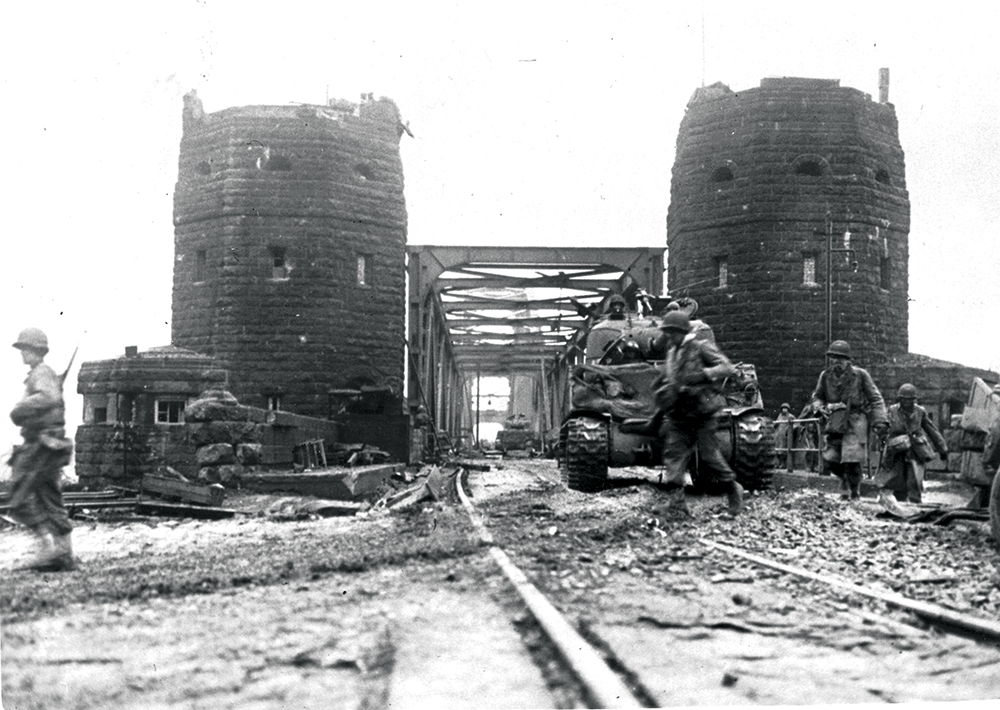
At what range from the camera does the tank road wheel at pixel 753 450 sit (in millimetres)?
10992

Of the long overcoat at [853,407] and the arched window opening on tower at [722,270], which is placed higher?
the arched window opening on tower at [722,270]

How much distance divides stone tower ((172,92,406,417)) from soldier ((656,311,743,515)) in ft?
47.2

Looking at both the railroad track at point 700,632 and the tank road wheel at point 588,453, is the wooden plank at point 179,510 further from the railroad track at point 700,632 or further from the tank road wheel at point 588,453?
the railroad track at point 700,632

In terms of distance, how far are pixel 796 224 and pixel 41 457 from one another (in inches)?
687

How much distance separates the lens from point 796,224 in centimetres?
2058

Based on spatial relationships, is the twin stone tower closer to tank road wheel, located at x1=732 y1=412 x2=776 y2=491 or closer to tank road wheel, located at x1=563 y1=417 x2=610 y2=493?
tank road wheel, located at x1=563 y1=417 x2=610 y2=493

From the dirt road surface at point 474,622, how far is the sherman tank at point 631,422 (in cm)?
370

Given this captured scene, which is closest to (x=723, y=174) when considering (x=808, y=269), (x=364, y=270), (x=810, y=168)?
(x=810, y=168)

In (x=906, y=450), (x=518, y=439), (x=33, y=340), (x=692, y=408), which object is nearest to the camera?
(x=33, y=340)

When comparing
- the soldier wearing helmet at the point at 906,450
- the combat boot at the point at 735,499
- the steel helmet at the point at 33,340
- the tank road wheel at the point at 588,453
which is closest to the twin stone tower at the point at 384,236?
the soldier wearing helmet at the point at 906,450

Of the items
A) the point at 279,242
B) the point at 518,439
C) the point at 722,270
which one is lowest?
the point at 518,439

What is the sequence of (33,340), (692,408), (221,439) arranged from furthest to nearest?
(221,439) < (692,408) < (33,340)

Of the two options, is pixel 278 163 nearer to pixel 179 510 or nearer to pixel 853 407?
pixel 179 510

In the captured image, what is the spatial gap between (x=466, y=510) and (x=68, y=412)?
5017mm
